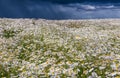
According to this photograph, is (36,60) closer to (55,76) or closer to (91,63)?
(91,63)

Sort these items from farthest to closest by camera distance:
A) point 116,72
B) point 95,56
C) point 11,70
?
point 95,56 → point 11,70 → point 116,72

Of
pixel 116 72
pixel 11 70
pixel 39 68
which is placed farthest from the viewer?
pixel 11 70

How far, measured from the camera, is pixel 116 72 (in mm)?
6723

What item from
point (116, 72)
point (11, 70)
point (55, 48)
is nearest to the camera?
point (116, 72)

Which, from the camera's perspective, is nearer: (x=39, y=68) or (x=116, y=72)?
(x=116, y=72)

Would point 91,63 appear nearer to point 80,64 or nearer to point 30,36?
point 80,64

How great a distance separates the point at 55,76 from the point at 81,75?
2.47 feet

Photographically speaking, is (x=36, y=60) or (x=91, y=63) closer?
(x=91, y=63)

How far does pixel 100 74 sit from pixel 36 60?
348 cm

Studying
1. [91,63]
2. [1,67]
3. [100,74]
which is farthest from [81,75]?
[1,67]

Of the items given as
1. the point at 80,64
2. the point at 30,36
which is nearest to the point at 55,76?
the point at 80,64

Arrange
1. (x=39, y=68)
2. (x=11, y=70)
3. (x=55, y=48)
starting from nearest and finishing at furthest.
Result: (x=39, y=68)
(x=11, y=70)
(x=55, y=48)

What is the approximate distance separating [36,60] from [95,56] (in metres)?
1.94

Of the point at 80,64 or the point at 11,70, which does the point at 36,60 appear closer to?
the point at 11,70
